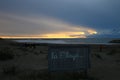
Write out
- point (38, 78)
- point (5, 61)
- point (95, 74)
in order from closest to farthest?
point (38, 78) < point (95, 74) < point (5, 61)

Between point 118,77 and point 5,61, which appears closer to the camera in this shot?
point 118,77

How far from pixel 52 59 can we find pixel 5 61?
27.3ft

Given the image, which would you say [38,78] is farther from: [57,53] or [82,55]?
[82,55]

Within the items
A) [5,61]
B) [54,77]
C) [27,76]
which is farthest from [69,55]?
[5,61]

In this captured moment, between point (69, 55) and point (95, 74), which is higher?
point (69, 55)

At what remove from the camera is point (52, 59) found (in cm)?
1255

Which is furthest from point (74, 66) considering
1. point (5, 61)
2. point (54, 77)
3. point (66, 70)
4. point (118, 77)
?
point (5, 61)

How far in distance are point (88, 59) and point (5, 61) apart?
892 cm

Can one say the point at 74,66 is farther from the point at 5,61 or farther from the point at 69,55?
the point at 5,61

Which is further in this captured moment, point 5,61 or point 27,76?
point 5,61

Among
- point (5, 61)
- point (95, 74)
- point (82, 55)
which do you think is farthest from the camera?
point (5, 61)

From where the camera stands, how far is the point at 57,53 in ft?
41.3

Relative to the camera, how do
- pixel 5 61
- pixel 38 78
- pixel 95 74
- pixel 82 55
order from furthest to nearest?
pixel 5 61 < pixel 95 74 < pixel 82 55 < pixel 38 78

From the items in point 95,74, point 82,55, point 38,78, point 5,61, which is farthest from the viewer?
point 5,61
